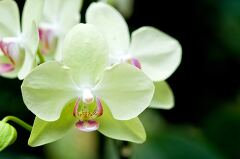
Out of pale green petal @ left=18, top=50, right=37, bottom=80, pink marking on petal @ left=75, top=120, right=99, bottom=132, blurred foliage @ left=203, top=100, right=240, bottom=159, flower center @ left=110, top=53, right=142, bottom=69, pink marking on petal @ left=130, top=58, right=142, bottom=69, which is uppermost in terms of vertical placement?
pale green petal @ left=18, top=50, right=37, bottom=80

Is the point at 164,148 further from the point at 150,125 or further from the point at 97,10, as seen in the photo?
the point at 97,10

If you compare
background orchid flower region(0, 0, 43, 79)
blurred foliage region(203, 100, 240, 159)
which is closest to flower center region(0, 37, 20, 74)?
background orchid flower region(0, 0, 43, 79)

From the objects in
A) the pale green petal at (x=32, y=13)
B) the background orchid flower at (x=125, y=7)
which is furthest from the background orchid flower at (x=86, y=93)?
the background orchid flower at (x=125, y=7)

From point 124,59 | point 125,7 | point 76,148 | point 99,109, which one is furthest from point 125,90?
point 76,148

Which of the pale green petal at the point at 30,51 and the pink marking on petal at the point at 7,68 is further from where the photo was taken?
the pink marking on petal at the point at 7,68

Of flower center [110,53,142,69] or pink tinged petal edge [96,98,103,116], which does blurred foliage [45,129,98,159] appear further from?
pink tinged petal edge [96,98,103,116]

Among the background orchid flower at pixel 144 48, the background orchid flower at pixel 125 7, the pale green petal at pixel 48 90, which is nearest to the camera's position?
the pale green petal at pixel 48 90

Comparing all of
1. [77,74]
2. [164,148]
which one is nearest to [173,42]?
[77,74]

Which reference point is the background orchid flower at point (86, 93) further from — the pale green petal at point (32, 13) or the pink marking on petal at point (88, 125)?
the pale green petal at point (32, 13)
